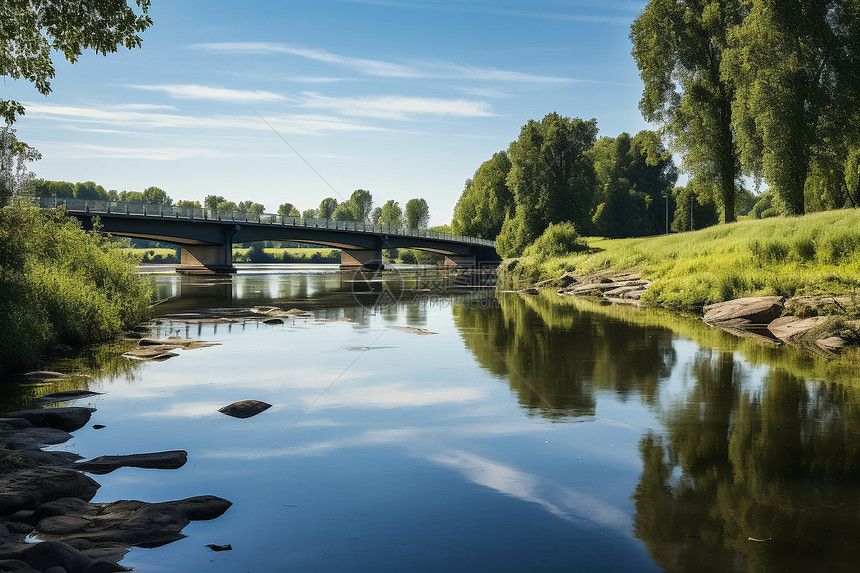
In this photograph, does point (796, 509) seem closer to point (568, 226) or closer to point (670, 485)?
point (670, 485)

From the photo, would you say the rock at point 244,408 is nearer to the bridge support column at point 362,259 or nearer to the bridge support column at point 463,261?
the bridge support column at point 362,259

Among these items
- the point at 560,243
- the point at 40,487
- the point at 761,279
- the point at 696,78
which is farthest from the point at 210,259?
the point at 40,487

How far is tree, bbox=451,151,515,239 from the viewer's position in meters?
107

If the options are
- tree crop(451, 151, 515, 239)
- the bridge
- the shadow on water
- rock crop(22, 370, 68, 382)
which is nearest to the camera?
the shadow on water

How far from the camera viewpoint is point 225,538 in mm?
7961

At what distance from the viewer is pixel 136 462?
10.5m

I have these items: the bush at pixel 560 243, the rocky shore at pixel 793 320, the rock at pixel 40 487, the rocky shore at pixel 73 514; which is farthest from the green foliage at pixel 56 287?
the bush at pixel 560 243

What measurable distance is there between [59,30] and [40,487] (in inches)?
371

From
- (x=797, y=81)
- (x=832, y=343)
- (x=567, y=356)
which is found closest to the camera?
(x=567, y=356)

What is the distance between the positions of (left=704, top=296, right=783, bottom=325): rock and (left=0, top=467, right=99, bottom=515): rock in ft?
82.1

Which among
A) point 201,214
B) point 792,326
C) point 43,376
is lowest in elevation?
point 43,376

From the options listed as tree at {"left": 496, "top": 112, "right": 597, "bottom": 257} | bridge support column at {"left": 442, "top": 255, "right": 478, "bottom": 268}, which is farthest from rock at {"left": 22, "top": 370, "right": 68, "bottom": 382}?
bridge support column at {"left": 442, "top": 255, "right": 478, "bottom": 268}

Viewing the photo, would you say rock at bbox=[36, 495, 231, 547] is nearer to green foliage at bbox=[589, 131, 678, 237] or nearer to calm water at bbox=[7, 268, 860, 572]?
calm water at bbox=[7, 268, 860, 572]

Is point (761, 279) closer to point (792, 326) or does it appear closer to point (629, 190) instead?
point (792, 326)
